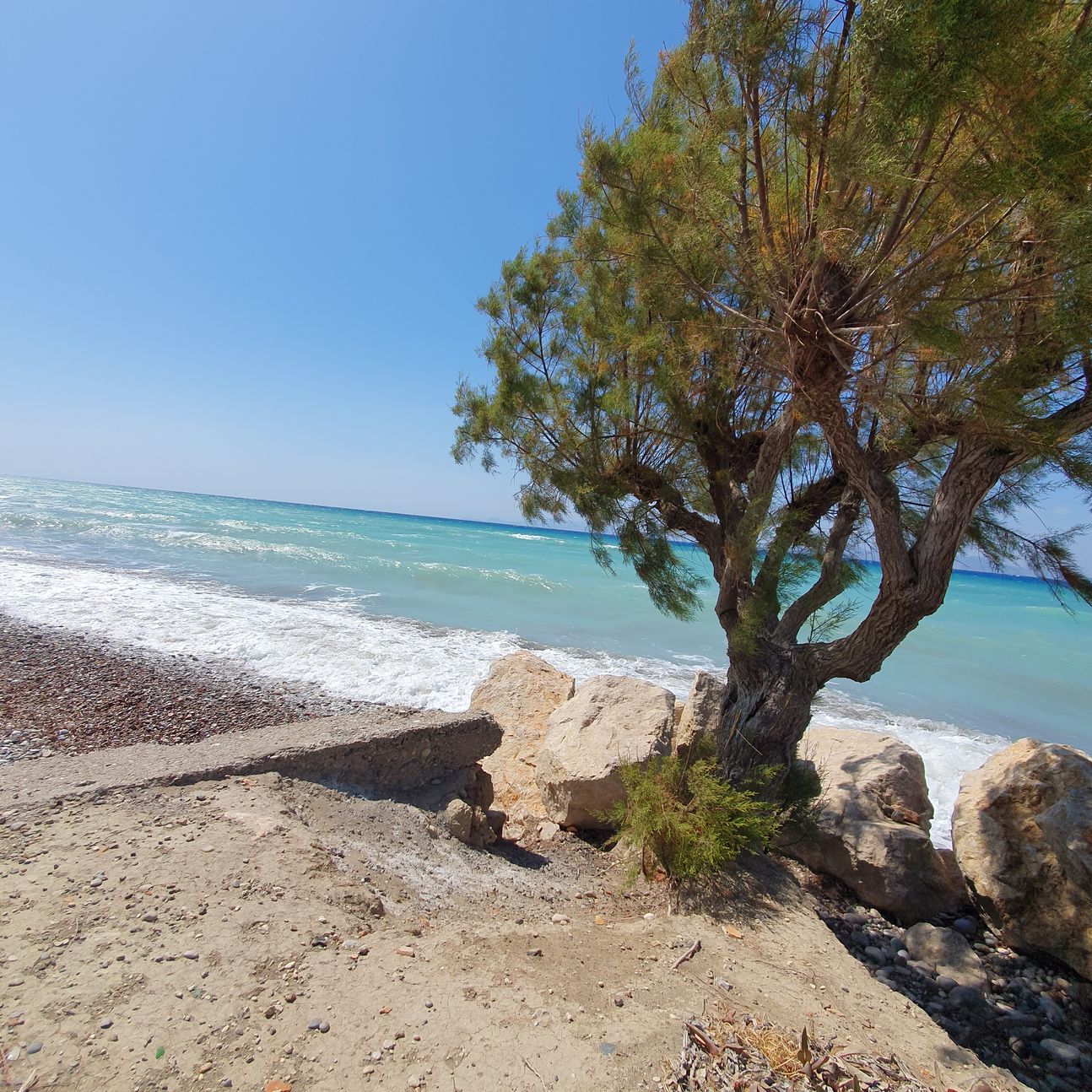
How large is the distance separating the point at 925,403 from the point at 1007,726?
9.13 m

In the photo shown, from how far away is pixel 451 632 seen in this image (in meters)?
12.3

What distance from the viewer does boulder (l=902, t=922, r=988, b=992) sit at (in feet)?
12.1

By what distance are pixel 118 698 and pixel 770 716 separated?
7113mm

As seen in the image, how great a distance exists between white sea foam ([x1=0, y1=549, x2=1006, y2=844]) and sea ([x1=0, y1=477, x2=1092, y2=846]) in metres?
0.04

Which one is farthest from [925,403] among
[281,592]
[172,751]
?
[281,592]

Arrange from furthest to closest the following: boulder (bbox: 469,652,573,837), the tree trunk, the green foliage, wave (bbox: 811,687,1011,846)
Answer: wave (bbox: 811,687,1011,846) < boulder (bbox: 469,652,573,837) < the tree trunk < the green foliage

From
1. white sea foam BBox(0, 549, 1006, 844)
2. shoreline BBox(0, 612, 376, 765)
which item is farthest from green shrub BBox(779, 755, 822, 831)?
shoreline BBox(0, 612, 376, 765)

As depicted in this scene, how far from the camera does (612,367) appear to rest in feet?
14.9

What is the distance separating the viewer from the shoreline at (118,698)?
20.1 feet

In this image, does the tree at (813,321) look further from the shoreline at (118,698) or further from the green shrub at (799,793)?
the shoreline at (118,698)

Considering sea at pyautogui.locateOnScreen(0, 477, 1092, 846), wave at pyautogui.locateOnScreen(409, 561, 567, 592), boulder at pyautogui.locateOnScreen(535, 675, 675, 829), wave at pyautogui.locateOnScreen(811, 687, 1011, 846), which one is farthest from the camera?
wave at pyautogui.locateOnScreen(409, 561, 567, 592)

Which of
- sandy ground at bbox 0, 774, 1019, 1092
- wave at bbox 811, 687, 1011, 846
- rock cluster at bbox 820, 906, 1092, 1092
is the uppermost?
sandy ground at bbox 0, 774, 1019, 1092

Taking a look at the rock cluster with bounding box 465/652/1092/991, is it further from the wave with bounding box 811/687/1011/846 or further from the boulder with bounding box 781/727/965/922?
the wave with bounding box 811/687/1011/846

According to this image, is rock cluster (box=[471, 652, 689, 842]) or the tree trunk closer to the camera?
the tree trunk
